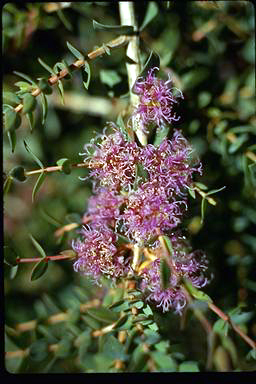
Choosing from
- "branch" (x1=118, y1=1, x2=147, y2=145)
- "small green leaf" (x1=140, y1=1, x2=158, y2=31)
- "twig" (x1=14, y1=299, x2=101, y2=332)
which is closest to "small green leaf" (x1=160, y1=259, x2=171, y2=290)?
"branch" (x1=118, y1=1, x2=147, y2=145)

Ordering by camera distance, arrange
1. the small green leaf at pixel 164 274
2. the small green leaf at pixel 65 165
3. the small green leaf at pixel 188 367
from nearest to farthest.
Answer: the small green leaf at pixel 164 274 → the small green leaf at pixel 65 165 → the small green leaf at pixel 188 367

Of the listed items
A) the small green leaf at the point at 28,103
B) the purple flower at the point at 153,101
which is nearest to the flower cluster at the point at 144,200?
the purple flower at the point at 153,101

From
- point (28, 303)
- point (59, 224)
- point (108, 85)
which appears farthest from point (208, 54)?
point (28, 303)

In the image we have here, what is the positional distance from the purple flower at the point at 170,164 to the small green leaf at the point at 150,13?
211 millimetres

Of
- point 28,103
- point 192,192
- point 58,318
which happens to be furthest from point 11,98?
point 58,318

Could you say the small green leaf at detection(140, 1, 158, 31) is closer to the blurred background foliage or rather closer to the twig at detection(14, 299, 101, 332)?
the blurred background foliage

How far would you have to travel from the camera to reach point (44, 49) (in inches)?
38.7

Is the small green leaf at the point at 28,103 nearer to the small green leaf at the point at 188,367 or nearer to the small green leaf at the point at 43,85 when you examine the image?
the small green leaf at the point at 43,85

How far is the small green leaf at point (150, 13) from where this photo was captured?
82 centimetres

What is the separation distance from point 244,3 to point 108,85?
0.29 meters

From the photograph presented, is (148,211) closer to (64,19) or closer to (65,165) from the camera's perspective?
(65,165)

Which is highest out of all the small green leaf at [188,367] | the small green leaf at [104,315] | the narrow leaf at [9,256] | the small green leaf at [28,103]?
the small green leaf at [28,103]

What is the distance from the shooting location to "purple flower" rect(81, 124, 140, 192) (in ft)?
2.12
